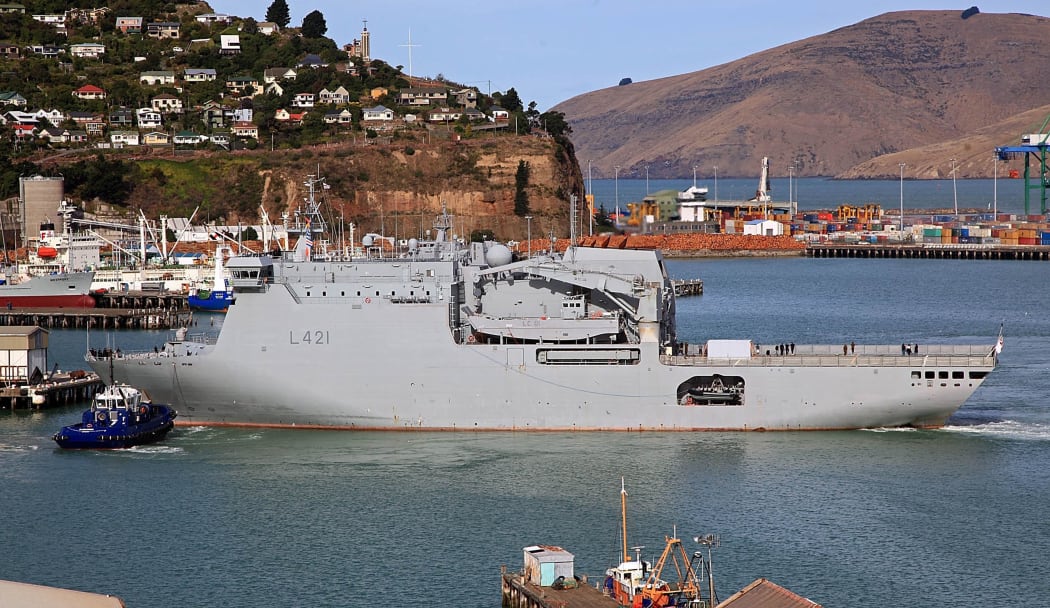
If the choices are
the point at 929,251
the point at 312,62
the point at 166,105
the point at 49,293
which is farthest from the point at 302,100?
the point at 929,251

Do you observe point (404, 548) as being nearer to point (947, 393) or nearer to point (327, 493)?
point (327, 493)

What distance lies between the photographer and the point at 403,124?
10194cm

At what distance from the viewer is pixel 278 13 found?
123m

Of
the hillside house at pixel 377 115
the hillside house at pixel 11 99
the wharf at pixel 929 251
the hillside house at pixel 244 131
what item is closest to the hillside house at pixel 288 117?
the hillside house at pixel 244 131

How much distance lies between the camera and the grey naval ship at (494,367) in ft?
110

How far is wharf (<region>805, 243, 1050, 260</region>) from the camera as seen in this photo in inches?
3698

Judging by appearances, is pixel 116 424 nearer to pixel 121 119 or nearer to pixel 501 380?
pixel 501 380

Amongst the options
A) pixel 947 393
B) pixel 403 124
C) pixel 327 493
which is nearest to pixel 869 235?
pixel 403 124

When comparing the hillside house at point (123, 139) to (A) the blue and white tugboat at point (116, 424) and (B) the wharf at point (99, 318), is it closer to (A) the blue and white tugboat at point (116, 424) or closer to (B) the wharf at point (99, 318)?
(B) the wharf at point (99, 318)

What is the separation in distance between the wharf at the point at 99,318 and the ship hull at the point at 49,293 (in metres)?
2.71

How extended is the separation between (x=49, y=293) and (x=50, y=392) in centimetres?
2727

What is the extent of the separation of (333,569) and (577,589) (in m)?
5.53

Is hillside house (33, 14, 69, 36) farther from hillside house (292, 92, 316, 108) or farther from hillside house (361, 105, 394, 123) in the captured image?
hillside house (361, 105, 394, 123)

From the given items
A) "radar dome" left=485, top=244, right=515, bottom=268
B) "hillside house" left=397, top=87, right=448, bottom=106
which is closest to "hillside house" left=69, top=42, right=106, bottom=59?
"hillside house" left=397, top=87, right=448, bottom=106
